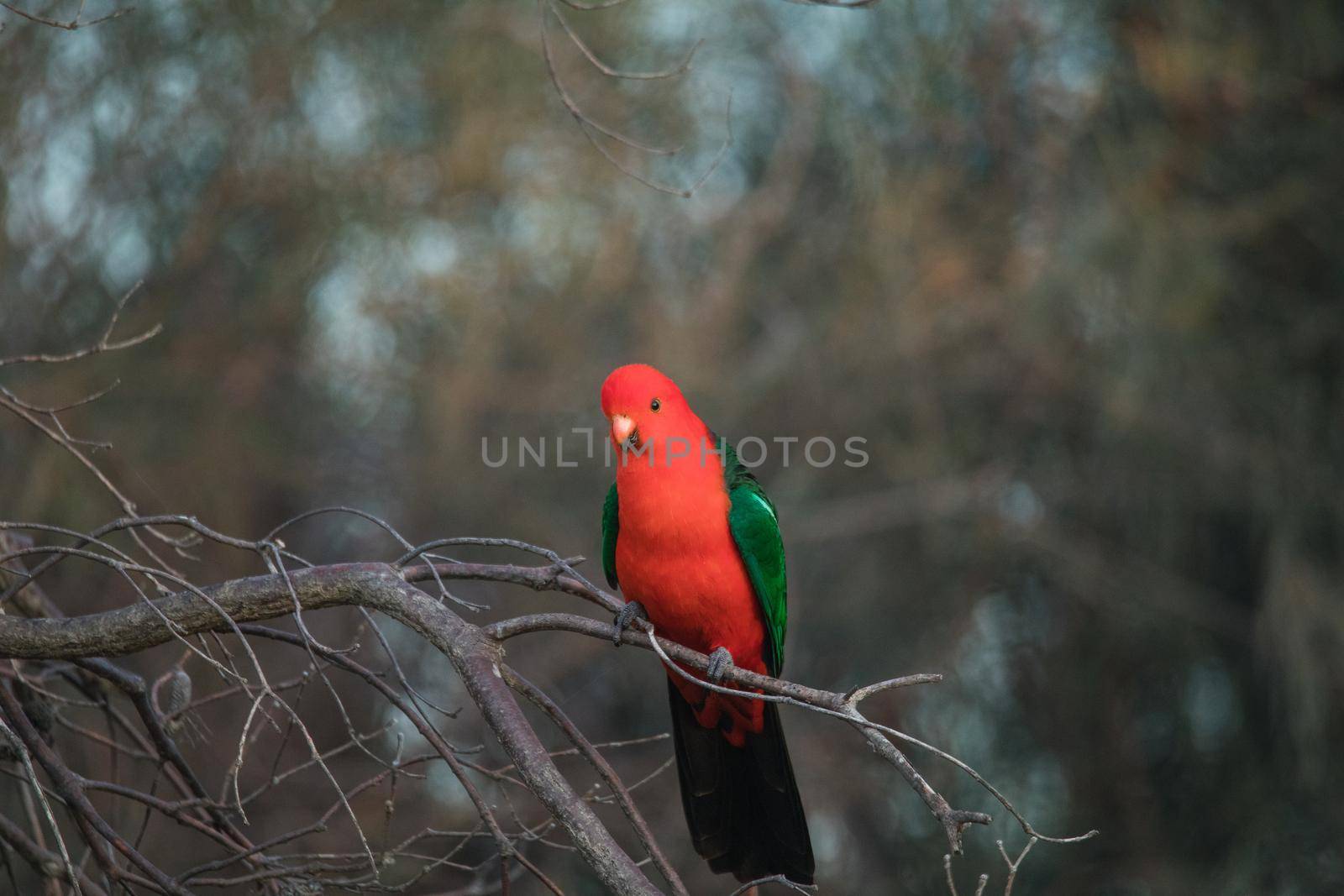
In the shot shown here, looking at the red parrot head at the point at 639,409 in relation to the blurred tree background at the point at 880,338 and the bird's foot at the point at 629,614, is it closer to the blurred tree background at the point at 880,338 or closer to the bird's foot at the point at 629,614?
the bird's foot at the point at 629,614

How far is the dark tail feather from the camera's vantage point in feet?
11.7

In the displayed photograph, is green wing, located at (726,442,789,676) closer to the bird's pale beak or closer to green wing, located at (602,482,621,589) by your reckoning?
green wing, located at (602,482,621,589)

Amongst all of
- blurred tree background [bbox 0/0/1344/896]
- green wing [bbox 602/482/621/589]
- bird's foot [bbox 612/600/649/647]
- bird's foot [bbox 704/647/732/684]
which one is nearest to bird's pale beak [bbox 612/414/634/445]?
green wing [bbox 602/482/621/589]

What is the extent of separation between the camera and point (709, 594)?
3.41 meters

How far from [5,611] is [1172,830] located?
6.82 m

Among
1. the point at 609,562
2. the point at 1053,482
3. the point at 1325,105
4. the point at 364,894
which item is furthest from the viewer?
the point at 1053,482

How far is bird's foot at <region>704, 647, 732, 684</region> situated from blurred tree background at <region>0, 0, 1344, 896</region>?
3.54 m

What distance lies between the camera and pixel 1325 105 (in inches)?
269

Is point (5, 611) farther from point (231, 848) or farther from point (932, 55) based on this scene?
point (932, 55)

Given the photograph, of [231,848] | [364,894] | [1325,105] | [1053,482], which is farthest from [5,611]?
[1325,105]

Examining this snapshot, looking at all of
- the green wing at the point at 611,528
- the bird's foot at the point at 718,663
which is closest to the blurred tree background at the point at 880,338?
the green wing at the point at 611,528

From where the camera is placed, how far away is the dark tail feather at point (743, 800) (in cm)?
357

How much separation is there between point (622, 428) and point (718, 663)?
0.74 meters


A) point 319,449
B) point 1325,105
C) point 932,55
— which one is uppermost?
point 932,55
